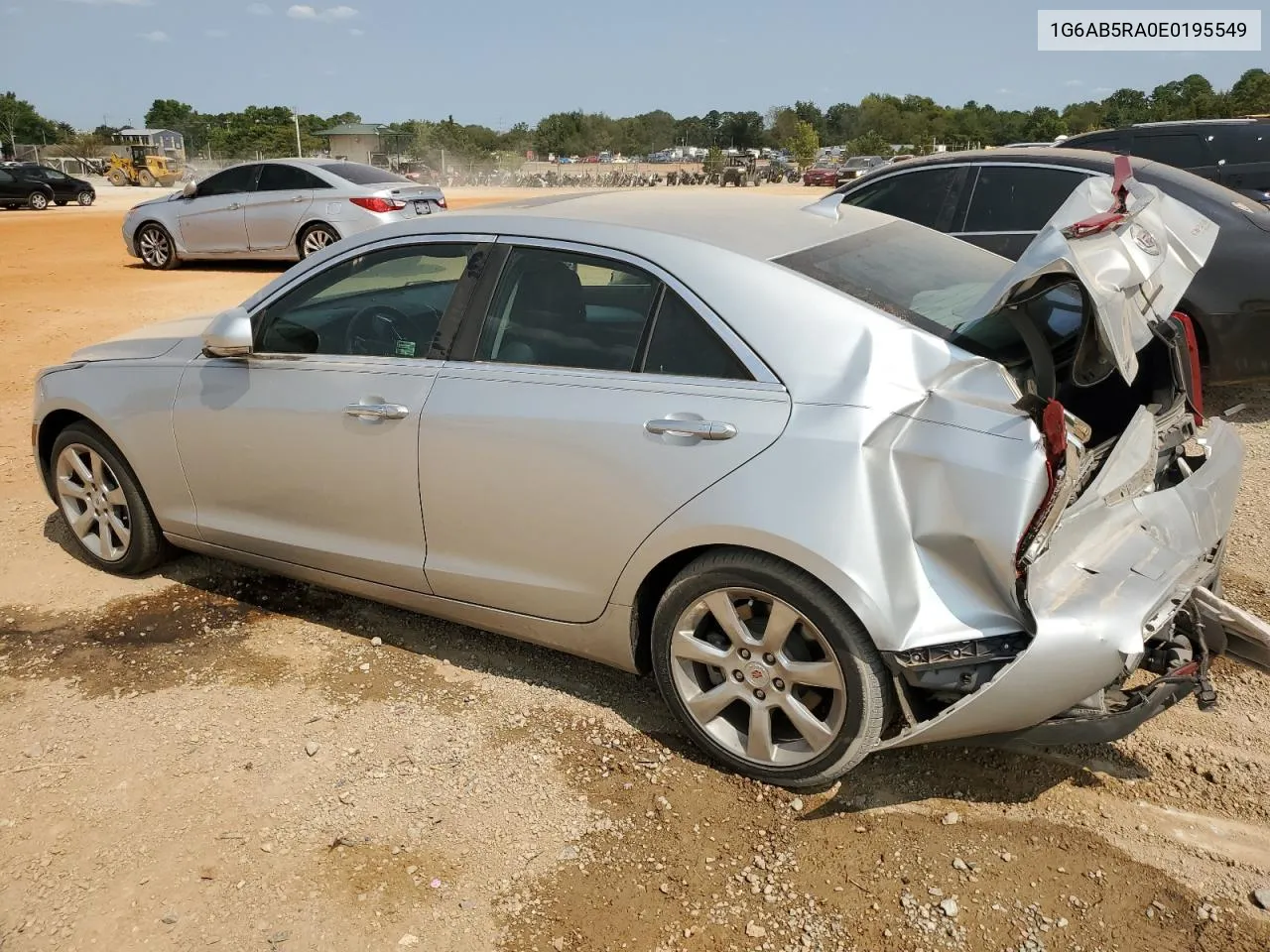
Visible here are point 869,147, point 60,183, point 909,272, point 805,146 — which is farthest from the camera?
point 869,147

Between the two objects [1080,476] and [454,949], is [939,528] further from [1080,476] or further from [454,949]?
[454,949]

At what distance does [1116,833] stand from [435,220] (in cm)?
301

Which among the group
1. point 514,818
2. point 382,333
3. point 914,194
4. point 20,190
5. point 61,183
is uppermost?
point 914,194

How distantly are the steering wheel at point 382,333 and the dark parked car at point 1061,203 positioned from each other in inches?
164

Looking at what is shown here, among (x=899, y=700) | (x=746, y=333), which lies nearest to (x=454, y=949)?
(x=899, y=700)

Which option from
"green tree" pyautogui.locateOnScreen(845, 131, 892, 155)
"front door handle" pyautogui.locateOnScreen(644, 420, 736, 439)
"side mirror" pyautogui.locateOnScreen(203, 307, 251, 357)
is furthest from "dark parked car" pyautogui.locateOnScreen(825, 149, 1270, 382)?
"green tree" pyautogui.locateOnScreen(845, 131, 892, 155)

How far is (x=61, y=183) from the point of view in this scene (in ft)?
106

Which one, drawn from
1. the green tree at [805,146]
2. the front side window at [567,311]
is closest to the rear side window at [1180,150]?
the front side window at [567,311]

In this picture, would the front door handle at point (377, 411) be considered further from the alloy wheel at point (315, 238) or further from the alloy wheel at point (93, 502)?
the alloy wheel at point (315, 238)

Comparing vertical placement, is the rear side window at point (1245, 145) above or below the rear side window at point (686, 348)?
above

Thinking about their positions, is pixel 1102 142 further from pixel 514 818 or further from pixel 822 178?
pixel 822 178

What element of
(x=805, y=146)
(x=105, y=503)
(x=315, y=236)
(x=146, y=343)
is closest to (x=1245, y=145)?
(x=146, y=343)

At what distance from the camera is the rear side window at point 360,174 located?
564 inches

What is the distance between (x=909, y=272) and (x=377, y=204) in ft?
37.9
